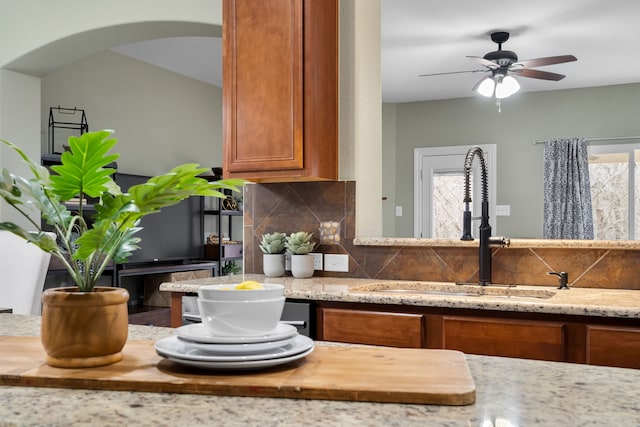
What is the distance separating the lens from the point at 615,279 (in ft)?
8.38

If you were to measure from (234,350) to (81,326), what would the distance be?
0.82 ft

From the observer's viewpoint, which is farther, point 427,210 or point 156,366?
point 427,210

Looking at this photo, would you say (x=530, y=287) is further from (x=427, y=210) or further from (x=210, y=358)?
(x=427, y=210)

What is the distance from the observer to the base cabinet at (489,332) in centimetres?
200

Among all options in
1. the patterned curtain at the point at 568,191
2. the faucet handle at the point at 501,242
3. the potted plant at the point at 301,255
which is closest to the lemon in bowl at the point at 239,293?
the faucet handle at the point at 501,242

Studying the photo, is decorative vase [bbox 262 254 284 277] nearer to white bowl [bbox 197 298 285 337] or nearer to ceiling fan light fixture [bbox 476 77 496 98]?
white bowl [bbox 197 298 285 337]

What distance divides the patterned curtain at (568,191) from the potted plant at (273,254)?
15.7 ft

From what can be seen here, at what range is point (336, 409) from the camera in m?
0.85

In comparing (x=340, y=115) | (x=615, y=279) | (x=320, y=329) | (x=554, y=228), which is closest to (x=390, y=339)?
(x=320, y=329)

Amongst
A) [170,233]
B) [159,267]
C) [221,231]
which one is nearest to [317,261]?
[159,267]

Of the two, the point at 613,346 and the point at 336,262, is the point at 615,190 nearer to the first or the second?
the point at 336,262

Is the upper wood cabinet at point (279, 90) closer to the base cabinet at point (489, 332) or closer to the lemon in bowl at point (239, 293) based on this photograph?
the base cabinet at point (489, 332)

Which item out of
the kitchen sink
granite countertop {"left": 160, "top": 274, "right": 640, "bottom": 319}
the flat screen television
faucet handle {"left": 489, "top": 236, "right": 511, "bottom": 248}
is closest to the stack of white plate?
granite countertop {"left": 160, "top": 274, "right": 640, "bottom": 319}

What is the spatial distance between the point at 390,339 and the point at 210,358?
1.42m
